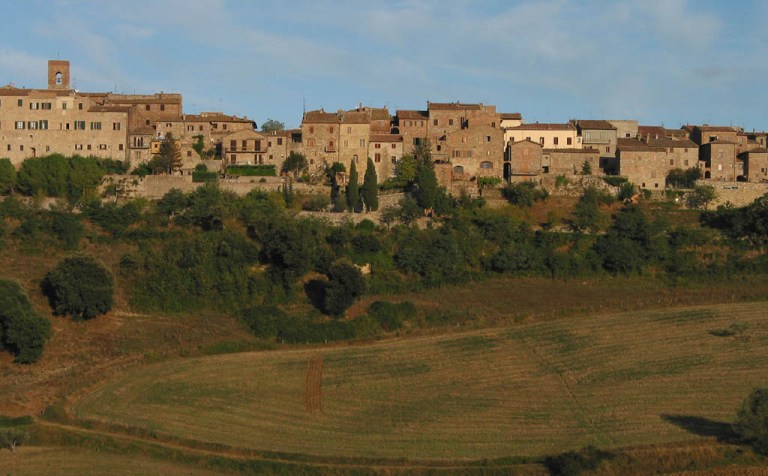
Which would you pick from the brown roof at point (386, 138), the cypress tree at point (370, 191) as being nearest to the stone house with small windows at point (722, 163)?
the brown roof at point (386, 138)

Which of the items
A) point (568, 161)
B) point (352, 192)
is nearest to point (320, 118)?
point (352, 192)

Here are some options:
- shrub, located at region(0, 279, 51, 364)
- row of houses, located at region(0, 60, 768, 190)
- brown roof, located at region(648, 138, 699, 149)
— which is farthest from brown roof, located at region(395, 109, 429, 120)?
shrub, located at region(0, 279, 51, 364)

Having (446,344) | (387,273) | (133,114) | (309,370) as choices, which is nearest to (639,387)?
(446,344)

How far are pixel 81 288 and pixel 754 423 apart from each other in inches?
1005

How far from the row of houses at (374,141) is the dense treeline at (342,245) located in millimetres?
2793

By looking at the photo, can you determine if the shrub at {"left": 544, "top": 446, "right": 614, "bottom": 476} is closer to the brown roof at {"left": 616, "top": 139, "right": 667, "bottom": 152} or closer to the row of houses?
the row of houses

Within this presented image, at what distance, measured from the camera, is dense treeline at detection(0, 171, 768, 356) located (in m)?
48.5

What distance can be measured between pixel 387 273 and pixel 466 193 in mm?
9343

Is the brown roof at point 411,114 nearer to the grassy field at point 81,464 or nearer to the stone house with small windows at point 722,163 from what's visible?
the stone house with small windows at point 722,163

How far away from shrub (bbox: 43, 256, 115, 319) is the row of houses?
15.5 meters

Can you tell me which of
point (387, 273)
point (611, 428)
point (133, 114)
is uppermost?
point (133, 114)

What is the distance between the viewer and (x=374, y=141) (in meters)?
62.6

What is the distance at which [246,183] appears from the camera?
5928 cm

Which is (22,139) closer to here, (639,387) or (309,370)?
(309,370)
